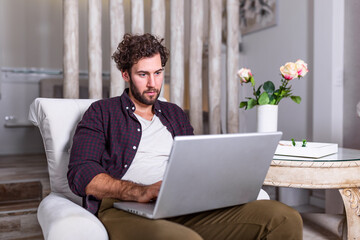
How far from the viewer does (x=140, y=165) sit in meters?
1.40

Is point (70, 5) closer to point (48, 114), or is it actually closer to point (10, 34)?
point (48, 114)

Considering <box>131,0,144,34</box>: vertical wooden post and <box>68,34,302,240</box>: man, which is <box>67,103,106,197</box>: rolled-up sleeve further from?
<box>131,0,144,34</box>: vertical wooden post

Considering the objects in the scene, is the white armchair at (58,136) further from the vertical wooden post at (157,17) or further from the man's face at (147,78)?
the vertical wooden post at (157,17)

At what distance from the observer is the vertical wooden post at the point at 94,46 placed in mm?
2346

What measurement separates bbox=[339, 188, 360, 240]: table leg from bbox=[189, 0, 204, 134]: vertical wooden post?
1.29 meters

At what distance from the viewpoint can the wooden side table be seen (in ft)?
4.86

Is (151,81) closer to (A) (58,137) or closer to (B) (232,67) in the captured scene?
(A) (58,137)

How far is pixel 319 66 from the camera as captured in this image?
101 inches

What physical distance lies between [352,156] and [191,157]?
983mm

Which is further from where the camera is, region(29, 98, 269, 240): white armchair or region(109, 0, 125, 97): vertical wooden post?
region(109, 0, 125, 97): vertical wooden post

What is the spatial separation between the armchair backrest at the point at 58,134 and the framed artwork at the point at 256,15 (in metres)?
2.09

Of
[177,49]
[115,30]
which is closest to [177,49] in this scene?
[177,49]

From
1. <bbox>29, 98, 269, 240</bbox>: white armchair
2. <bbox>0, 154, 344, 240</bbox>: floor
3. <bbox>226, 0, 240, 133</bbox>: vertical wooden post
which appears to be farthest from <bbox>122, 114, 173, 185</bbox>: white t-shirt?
<bbox>226, 0, 240, 133</bbox>: vertical wooden post

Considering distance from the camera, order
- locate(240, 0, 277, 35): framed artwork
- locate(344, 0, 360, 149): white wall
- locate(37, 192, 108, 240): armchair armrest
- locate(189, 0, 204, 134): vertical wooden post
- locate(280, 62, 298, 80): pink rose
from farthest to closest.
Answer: locate(240, 0, 277, 35): framed artwork, locate(189, 0, 204, 134): vertical wooden post, locate(344, 0, 360, 149): white wall, locate(280, 62, 298, 80): pink rose, locate(37, 192, 108, 240): armchair armrest
